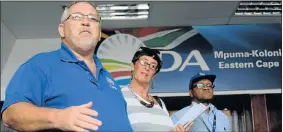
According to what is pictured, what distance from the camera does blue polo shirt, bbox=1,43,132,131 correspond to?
886 mm

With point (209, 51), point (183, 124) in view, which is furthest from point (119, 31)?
point (183, 124)

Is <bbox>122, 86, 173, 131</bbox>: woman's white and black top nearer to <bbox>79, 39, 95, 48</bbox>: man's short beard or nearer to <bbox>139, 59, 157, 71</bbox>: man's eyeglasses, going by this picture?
<bbox>139, 59, 157, 71</bbox>: man's eyeglasses

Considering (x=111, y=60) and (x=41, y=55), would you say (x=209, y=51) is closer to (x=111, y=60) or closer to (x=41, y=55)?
(x=111, y=60)

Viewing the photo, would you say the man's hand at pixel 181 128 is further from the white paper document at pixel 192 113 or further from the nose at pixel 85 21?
the nose at pixel 85 21

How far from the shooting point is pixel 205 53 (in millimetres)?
3281

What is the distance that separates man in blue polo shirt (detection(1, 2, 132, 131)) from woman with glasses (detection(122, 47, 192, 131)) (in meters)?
0.74

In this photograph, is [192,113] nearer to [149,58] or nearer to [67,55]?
[149,58]

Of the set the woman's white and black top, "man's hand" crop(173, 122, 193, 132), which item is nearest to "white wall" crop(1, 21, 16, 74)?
the woman's white and black top

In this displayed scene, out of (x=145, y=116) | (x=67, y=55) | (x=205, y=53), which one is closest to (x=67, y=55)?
(x=67, y=55)

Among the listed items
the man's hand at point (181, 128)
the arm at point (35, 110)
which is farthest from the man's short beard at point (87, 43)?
the man's hand at point (181, 128)

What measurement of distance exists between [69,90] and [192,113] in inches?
67.9

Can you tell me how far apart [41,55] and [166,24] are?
8.17ft

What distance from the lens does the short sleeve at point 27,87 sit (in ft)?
2.82

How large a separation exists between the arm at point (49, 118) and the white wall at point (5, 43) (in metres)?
2.70
